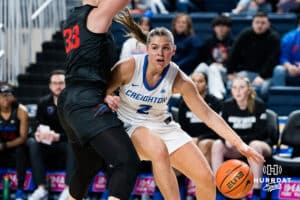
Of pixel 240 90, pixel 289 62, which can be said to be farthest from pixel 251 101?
pixel 289 62

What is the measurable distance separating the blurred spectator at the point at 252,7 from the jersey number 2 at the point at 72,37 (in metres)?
5.44

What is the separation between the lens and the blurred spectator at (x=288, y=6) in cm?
1021

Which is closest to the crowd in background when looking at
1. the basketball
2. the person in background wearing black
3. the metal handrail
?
the metal handrail

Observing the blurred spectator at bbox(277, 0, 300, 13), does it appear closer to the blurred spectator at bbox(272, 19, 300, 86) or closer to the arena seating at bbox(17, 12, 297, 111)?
the arena seating at bbox(17, 12, 297, 111)

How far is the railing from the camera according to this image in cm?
995

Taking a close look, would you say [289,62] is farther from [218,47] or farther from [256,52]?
[218,47]

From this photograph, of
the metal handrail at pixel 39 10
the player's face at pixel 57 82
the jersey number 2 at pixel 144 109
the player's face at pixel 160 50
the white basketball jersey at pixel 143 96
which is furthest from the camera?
the metal handrail at pixel 39 10

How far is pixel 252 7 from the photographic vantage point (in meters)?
10.3

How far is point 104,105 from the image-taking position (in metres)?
5.05

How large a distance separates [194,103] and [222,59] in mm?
3914

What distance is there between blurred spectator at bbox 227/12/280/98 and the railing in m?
2.91

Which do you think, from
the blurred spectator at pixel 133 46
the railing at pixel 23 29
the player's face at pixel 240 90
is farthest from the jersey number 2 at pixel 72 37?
the railing at pixel 23 29

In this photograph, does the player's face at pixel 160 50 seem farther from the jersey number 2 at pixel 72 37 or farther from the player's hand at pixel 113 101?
the jersey number 2 at pixel 72 37

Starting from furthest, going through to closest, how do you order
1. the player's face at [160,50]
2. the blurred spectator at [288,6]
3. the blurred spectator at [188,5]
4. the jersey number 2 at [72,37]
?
the blurred spectator at [188,5] → the blurred spectator at [288,6] → the player's face at [160,50] → the jersey number 2 at [72,37]
